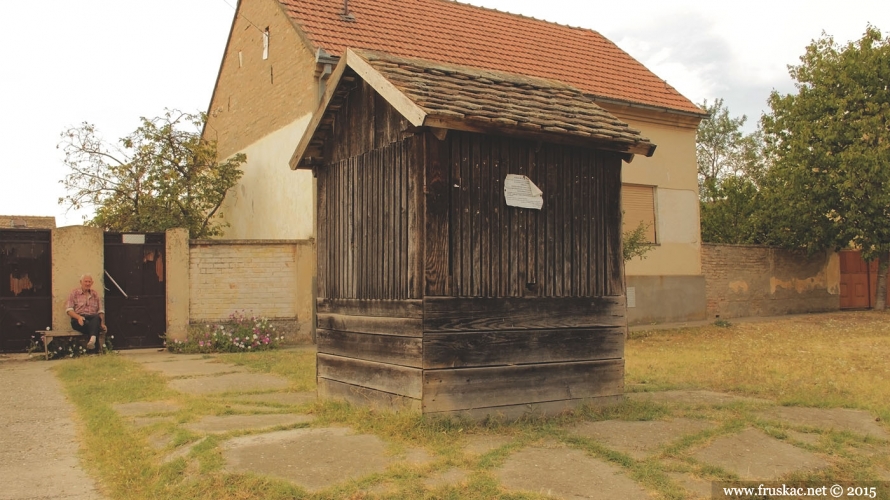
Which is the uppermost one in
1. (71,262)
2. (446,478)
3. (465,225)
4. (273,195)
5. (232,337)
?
(273,195)

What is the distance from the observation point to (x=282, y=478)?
5148 millimetres

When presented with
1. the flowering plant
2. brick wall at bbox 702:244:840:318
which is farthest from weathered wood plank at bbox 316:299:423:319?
brick wall at bbox 702:244:840:318

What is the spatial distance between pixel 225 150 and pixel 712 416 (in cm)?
1871

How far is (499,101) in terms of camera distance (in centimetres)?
745

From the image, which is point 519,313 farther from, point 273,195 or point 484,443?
point 273,195

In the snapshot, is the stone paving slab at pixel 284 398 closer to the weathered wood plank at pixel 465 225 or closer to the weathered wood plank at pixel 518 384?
the weathered wood plank at pixel 518 384

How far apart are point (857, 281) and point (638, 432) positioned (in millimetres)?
22732

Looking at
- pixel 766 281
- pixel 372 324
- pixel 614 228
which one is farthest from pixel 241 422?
pixel 766 281

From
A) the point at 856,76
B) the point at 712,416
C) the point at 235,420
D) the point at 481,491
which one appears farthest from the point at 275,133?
the point at 856,76

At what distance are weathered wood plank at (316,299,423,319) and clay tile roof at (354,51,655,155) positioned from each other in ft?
5.49

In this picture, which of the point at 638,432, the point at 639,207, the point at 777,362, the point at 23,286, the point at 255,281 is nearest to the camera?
the point at 638,432

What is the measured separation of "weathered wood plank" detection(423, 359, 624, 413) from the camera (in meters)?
6.65

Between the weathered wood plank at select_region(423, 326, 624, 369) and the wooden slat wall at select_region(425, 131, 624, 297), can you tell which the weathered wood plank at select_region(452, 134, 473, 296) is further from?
the weathered wood plank at select_region(423, 326, 624, 369)

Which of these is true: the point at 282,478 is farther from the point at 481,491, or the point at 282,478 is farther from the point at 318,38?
the point at 318,38
